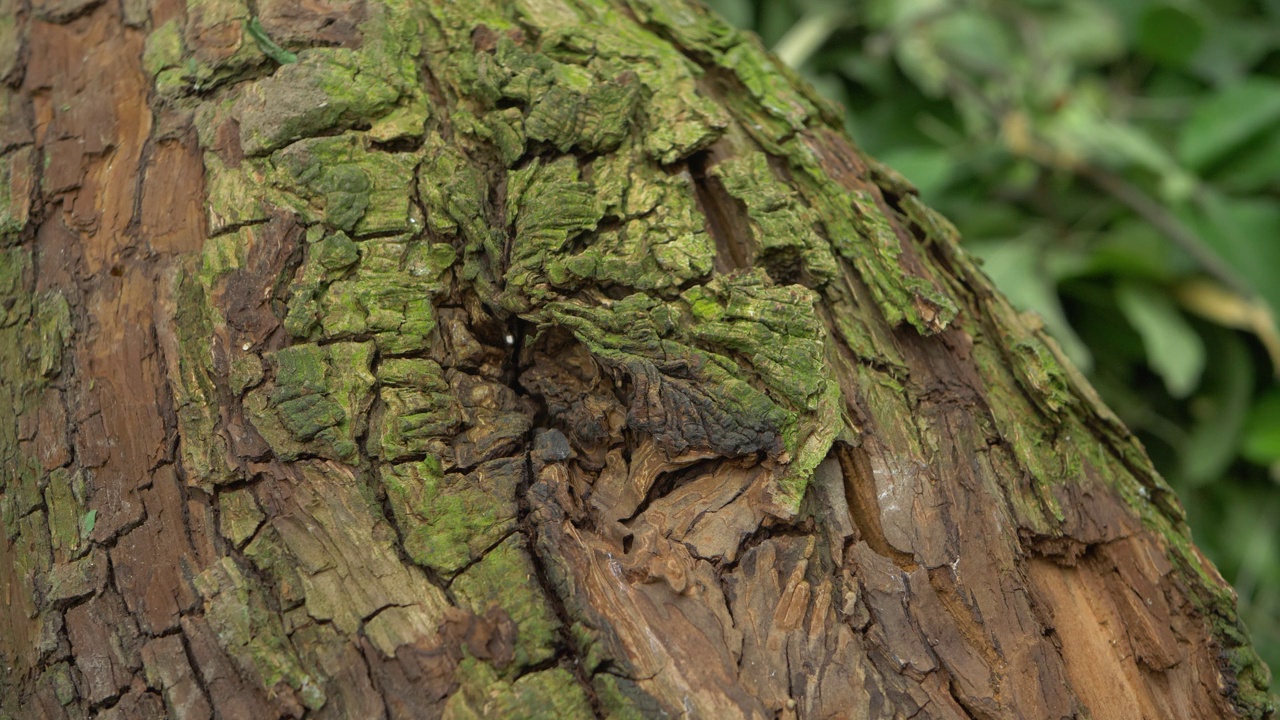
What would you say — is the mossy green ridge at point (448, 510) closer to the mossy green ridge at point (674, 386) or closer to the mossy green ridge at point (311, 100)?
the mossy green ridge at point (674, 386)

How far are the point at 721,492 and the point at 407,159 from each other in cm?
64

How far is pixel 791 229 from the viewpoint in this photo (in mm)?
1322

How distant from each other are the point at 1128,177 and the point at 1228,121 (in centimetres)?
31

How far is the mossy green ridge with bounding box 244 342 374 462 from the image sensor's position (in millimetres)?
1150

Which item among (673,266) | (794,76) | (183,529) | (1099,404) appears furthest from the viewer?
(794,76)

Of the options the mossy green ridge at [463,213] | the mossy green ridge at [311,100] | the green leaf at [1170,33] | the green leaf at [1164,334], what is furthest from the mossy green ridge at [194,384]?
the green leaf at [1170,33]

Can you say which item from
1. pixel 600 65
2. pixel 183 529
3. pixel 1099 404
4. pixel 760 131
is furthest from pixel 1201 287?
pixel 183 529

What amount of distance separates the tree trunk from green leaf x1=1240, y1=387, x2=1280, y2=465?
149 centimetres

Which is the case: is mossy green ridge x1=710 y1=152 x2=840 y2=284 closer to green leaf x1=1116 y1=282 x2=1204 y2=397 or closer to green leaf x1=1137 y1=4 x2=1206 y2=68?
green leaf x1=1116 y1=282 x2=1204 y2=397

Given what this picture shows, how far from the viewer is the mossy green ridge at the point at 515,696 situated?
104 cm

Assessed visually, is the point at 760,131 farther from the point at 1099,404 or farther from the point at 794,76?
the point at 1099,404

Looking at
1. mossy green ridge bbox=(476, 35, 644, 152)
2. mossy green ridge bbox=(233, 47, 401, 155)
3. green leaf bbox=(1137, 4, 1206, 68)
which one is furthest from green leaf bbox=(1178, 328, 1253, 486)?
mossy green ridge bbox=(233, 47, 401, 155)

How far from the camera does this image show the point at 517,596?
1099 millimetres

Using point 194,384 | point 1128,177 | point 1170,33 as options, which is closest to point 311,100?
point 194,384
